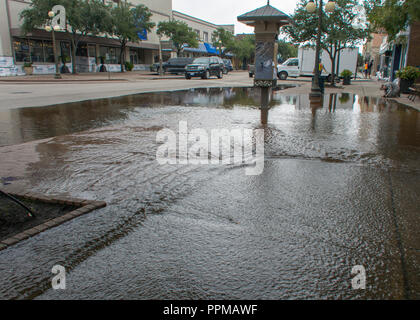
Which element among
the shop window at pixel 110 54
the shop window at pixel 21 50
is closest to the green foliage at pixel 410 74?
the shop window at pixel 21 50

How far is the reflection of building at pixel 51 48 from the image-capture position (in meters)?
35.1

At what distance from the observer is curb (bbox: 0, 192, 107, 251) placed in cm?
325

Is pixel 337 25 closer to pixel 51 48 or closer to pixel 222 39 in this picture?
pixel 51 48

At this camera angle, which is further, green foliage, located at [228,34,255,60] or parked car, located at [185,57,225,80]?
green foliage, located at [228,34,255,60]

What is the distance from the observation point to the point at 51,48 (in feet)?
133

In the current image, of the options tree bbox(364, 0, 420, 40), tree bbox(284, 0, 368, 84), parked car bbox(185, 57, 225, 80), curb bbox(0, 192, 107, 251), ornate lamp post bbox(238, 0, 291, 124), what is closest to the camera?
curb bbox(0, 192, 107, 251)

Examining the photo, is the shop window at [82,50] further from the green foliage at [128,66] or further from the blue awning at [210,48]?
the blue awning at [210,48]

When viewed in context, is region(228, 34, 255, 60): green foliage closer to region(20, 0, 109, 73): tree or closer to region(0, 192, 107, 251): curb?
region(20, 0, 109, 73): tree

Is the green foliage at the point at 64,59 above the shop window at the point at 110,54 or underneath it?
underneath

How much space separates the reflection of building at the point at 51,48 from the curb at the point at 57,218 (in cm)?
3635

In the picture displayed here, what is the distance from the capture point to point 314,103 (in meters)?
14.9

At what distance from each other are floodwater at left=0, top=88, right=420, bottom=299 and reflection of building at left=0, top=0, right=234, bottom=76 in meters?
33.3

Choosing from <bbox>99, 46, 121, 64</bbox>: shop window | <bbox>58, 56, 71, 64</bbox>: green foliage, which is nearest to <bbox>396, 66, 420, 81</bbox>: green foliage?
<bbox>58, 56, 71, 64</bbox>: green foliage
